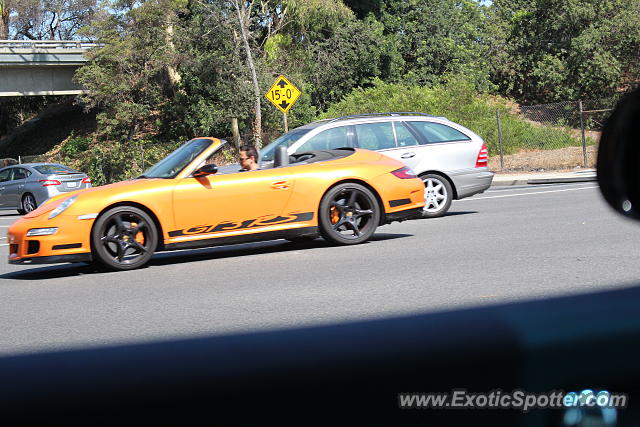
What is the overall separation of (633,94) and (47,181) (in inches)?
912

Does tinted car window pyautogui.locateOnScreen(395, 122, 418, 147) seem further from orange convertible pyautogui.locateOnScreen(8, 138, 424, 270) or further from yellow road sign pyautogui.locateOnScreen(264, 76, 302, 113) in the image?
yellow road sign pyautogui.locateOnScreen(264, 76, 302, 113)

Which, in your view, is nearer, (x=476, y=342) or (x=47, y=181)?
(x=476, y=342)

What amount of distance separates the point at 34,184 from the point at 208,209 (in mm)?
15473

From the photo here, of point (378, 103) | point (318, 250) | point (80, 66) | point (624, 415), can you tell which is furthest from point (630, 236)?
point (80, 66)

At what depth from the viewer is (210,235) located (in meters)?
9.27

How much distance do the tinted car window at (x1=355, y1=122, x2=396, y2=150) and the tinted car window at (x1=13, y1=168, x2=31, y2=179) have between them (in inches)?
547

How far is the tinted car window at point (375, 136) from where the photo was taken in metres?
12.8

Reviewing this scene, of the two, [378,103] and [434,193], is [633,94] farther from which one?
[378,103]

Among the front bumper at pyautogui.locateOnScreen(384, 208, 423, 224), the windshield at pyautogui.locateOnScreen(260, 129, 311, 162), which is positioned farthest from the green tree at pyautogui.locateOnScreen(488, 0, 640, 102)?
the front bumper at pyautogui.locateOnScreen(384, 208, 423, 224)

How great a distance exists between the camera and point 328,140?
1250cm

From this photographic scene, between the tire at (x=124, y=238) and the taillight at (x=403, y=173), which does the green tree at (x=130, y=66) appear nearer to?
the taillight at (x=403, y=173)

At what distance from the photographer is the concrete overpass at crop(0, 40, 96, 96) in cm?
4247

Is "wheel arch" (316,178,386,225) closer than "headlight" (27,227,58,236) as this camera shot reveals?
No

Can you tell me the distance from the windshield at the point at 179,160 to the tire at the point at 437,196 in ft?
13.7
